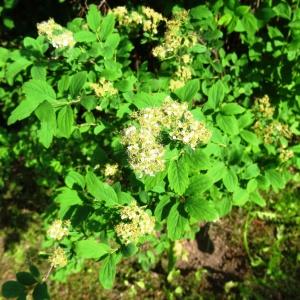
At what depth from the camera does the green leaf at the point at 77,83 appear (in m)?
1.98

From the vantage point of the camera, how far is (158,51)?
2.30 meters

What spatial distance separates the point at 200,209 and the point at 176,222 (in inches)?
5.0

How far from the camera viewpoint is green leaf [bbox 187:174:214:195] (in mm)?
1836

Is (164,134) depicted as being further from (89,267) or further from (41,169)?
(89,267)

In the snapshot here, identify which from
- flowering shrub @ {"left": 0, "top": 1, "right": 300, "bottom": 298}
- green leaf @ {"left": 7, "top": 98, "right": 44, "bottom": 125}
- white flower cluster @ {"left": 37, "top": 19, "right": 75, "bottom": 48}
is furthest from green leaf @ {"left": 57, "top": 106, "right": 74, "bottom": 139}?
white flower cluster @ {"left": 37, "top": 19, "right": 75, "bottom": 48}

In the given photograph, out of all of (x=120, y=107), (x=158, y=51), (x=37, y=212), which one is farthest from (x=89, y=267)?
(x=158, y=51)

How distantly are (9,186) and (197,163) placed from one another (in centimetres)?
371

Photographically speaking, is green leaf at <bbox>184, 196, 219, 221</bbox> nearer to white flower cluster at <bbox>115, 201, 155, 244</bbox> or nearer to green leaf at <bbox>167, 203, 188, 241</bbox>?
green leaf at <bbox>167, 203, 188, 241</bbox>

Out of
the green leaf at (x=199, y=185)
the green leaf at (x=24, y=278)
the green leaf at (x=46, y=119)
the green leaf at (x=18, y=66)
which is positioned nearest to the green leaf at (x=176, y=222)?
the green leaf at (x=199, y=185)

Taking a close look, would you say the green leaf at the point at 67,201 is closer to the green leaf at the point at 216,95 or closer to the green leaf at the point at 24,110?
the green leaf at the point at 24,110

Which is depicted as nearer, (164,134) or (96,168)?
(164,134)

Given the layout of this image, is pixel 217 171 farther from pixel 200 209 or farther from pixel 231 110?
pixel 200 209

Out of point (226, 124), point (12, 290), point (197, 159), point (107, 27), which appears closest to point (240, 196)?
point (226, 124)

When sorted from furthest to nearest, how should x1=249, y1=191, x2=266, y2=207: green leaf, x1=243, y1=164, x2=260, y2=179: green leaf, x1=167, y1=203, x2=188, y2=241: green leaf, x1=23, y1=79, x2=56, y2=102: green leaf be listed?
x1=249, y1=191, x2=266, y2=207: green leaf → x1=243, y1=164, x2=260, y2=179: green leaf → x1=23, y1=79, x2=56, y2=102: green leaf → x1=167, y1=203, x2=188, y2=241: green leaf
